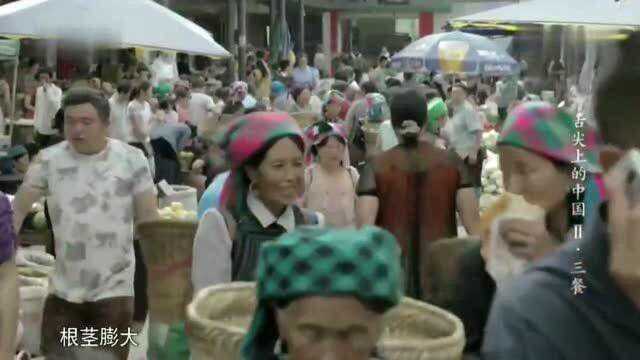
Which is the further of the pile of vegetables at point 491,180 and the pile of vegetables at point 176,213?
the pile of vegetables at point 491,180

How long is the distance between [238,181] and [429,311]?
0.98m

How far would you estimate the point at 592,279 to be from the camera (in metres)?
1.64

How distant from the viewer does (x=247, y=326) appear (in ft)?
9.76

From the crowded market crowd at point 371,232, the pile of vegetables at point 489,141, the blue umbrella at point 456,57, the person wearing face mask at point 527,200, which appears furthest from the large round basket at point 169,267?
the blue umbrella at point 456,57

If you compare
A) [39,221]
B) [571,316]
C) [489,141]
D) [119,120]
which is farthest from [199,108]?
[571,316]

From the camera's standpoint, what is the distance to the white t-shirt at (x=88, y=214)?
4805 mm

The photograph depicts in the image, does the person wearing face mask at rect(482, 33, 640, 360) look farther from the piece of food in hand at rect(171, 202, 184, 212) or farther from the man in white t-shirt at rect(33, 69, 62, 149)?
the man in white t-shirt at rect(33, 69, 62, 149)

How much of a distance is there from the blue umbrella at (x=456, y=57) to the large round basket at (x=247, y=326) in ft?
50.8

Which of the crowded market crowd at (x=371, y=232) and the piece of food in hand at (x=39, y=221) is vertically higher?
the crowded market crowd at (x=371, y=232)

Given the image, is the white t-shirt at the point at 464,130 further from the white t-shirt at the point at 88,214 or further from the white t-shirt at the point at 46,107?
the white t-shirt at the point at 88,214

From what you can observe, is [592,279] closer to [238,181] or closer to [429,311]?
[429,311]

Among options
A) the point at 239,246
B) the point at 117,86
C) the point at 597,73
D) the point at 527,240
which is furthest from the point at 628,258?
the point at 117,86

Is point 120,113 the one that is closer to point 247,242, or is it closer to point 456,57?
point 247,242

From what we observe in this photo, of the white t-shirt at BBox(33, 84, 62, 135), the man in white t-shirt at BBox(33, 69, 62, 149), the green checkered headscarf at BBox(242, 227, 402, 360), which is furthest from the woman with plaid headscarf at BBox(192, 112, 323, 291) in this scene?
the white t-shirt at BBox(33, 84, 62, 135)
